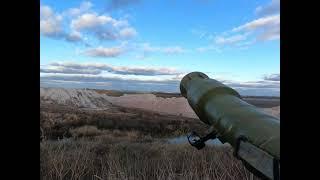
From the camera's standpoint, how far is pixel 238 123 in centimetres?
410

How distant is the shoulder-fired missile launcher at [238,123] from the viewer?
10.2ft

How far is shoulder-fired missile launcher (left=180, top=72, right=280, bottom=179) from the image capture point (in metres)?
3.11

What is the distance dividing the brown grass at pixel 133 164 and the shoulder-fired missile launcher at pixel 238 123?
786 millimetres

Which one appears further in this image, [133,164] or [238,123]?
[133,164]

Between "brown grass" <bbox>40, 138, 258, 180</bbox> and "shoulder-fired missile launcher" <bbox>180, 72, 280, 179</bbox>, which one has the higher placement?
"shoulder-fired missile launcher" <bbox>180, 72, 280, 179</bbox>

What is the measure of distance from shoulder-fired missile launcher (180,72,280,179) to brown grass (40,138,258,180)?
786 mm

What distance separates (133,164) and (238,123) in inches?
186
